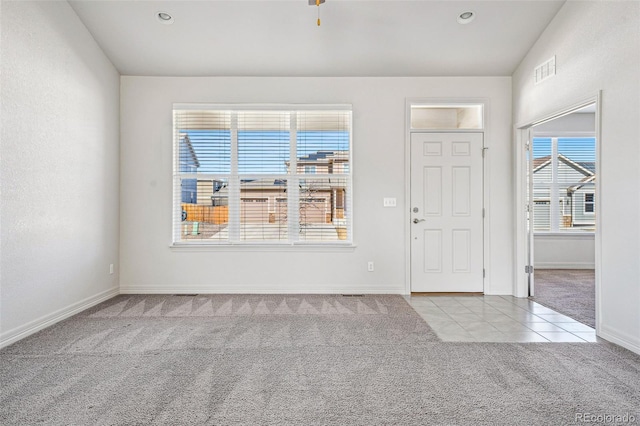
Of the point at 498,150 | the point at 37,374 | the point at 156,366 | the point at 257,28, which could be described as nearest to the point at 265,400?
the point at 156,366

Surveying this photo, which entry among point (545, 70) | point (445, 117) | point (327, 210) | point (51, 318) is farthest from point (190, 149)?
point (545, 70)

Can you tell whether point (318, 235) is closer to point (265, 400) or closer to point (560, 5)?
point (265, 400)

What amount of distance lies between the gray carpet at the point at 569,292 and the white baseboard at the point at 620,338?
1.21ft

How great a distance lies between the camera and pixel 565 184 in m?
6.37

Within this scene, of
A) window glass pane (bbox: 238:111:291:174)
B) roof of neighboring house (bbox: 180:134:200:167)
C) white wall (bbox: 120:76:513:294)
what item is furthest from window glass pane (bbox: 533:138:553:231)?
roof of neighboring house (bbox: 180:134:200:167)

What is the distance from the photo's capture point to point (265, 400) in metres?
1.92

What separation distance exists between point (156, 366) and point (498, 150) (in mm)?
4498

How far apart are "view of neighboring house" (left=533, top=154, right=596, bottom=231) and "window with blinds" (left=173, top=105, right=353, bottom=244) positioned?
14.6 feet

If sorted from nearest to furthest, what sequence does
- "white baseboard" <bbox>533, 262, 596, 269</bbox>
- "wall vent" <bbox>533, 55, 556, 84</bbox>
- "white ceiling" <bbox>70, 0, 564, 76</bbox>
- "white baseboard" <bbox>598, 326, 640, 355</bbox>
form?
"white baseboard" <bbox>598, 326, 640, 355</bbox>, "white ceiling" <bbox>70, 0, 564, 76</bbox>, "wall vent" <bbox>533, 55, 556, 84</bbox>, "white baseboard" <bbox>533, 262, 596, 269</bbox>

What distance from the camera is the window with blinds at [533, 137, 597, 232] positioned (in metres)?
6.34

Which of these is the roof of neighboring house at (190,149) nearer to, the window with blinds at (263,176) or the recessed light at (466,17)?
the window with blinds at (263,176)

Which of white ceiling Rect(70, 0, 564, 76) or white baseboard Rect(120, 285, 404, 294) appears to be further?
white baseboard Rect(120, 285, 404, 294)

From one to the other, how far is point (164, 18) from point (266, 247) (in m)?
2.87

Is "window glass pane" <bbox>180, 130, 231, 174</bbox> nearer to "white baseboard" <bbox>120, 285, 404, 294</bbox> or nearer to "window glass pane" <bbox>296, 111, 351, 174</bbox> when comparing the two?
"window glass pane" <bbox>296, 111, 351, 174</bbox>
